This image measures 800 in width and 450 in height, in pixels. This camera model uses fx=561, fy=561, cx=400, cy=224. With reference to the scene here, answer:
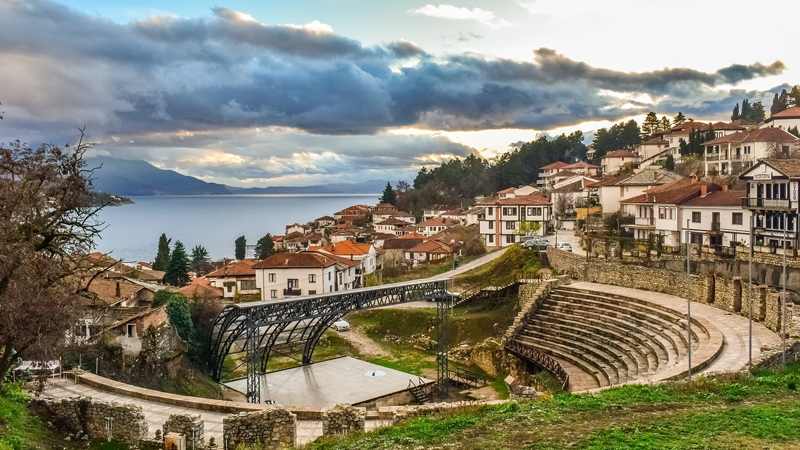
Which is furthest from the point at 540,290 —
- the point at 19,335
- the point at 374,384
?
the point at 19,335

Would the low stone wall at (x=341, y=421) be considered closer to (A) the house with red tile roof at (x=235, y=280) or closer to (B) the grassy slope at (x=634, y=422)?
(B) the grassy slope at (x=634, y=422)

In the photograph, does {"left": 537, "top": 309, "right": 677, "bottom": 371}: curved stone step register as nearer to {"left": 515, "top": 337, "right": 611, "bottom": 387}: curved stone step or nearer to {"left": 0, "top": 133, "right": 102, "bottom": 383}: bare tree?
{"left": 515, "top": 337, "right": 611, "bottom": 387}: curved stone step

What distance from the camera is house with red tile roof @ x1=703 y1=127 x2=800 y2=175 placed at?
5728cm

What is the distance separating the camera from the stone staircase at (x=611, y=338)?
21422mm

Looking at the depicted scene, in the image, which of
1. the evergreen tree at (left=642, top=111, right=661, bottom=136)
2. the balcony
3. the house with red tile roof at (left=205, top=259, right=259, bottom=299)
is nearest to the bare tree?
the balcony

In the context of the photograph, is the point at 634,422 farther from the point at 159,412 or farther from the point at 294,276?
the point at 294,276

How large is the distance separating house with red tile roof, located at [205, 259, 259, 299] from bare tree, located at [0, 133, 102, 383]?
145 feet

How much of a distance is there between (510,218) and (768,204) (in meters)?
32.3

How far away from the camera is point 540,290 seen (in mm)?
35781

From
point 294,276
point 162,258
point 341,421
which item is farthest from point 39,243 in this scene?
point 162,258

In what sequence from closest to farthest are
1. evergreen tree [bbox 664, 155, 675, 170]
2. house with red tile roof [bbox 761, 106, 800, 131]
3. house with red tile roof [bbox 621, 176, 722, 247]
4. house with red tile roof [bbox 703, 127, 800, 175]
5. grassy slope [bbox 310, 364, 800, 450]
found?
grassy slope [bbox 310, 364, 800, 450]
house with red tile roof [bbox 621, 176, 722, 247]
house with red tile roof [bbox 703, 127, 800, 175]
house with red tile roof [bbox 761, 106, 800, 131]
evergreen tree [bbox 664, 155, 675, 170]

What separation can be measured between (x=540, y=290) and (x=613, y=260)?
7466mm

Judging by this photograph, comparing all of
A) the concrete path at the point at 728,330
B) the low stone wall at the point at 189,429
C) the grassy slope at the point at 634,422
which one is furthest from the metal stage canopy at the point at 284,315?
the grassy slope at the point at 634,422

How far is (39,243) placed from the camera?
1647 centimetres
